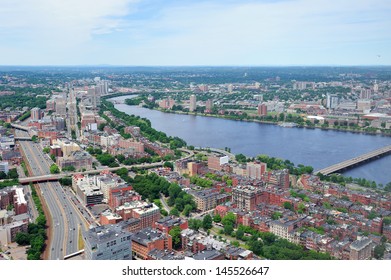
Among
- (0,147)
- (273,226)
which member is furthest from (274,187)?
(0,147)

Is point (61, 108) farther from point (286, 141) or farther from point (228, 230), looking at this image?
point (228, 230)

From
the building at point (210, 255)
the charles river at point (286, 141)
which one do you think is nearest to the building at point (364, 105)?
the charles river at point (286, 141)

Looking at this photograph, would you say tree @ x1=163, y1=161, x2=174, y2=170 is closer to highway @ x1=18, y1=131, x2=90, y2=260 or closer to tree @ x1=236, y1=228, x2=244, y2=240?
highway @ x1=18, y1=131, x2=90, y2=260

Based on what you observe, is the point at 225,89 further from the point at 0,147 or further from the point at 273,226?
the point at 273,226

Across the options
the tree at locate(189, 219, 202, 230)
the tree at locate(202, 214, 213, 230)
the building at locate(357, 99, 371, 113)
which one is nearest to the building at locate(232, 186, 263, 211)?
the tree at locate(202, 214, 213, 230)

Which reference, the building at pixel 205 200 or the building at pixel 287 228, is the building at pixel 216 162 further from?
the building at pixel 287 228

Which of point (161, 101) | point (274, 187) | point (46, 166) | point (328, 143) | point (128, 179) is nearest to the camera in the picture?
point (274, 187)
